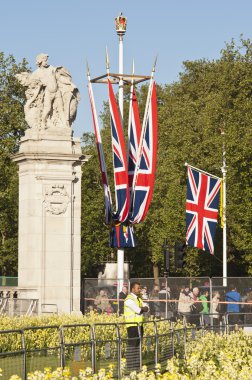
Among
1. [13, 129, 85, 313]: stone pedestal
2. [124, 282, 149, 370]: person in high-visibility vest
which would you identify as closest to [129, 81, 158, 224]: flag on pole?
[13, 129, 85, 313]: stone pedestal

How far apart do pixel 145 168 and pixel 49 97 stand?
388 centimetres

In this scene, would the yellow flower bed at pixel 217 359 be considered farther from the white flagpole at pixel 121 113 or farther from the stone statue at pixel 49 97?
the stone statue at pixel 49 97

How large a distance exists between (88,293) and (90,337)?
62.8 ft

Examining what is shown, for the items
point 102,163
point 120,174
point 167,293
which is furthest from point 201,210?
point 120,174

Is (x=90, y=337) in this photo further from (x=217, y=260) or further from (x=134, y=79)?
(x=217, y=260)

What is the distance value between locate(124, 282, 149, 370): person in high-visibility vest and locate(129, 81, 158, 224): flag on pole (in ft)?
50.0

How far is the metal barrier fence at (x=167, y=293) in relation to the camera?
130 ft

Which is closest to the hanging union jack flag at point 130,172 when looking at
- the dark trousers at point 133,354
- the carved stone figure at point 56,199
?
the carved stone figure at point 56,199

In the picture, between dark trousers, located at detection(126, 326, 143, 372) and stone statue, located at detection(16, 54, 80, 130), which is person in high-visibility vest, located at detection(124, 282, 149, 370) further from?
stone statue, located at detection(16, 54, 80, 130)

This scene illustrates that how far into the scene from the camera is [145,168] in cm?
4075

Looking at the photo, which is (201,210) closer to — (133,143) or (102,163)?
(133,143)

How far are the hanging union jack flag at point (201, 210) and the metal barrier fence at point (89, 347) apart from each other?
60.3ft

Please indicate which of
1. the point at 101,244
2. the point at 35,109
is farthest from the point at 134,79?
the point at 101,244

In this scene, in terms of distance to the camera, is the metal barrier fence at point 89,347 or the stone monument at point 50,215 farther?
the stone monument at point 50,215
